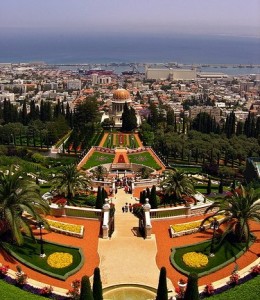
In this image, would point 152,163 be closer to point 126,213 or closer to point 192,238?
point 126,213

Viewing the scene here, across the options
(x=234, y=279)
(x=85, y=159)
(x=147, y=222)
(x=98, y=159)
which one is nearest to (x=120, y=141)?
(x=98, y=159)

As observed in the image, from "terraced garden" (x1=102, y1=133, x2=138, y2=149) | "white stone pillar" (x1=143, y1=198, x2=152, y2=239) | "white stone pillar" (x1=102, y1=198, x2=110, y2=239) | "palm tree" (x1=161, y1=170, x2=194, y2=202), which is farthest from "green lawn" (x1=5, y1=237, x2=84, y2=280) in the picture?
"terraced garden" (x1=102, y1=133, x2=138, y2=149)

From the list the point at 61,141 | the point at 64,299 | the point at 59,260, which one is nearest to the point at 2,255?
the point at 59,260

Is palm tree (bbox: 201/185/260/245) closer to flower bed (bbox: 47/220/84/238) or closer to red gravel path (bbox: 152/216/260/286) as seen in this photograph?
red gravel path (bbox: 152/216/260/286)

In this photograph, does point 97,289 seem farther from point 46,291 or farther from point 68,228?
point 68,228

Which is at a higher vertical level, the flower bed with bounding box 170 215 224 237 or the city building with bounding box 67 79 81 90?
the flower bed with bounding box 170 215 224 237

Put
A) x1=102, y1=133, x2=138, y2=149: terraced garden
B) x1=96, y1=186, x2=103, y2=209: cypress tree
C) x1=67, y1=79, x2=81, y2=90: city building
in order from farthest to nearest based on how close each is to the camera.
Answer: x1=67, y1=79, x2=81, y2=90: city building
x1=102, y1=133, x2=138, y2=149: terraced garden
x1=96, y1=186, x2=103, y2=209: cypress tree
